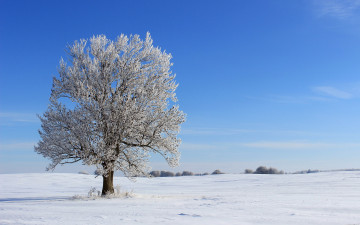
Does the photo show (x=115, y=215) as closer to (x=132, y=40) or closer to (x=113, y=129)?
(x=113, y=129)

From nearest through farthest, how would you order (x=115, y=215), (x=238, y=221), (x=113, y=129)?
1. (x=238, y=221)
2. (x=115, y=215)
3. (x=113, y=129)

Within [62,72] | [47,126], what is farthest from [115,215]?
[62,72]

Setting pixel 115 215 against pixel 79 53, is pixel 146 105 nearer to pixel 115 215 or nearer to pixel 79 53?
pixel 79 53

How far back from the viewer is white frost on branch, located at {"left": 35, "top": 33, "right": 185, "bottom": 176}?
874 inches

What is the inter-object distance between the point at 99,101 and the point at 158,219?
12.7 meters

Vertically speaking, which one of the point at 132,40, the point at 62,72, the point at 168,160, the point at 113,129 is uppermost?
the point at 132,40

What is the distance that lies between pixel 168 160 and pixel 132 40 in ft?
29.2

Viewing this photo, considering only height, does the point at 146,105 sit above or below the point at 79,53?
below

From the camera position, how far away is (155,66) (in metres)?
24.5

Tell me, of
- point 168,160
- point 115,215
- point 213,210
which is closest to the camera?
point 115,215

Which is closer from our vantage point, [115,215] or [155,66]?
[115,215]

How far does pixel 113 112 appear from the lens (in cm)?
2234

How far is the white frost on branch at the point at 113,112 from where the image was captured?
72.8ft

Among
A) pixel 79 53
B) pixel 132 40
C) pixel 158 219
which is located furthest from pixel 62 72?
pixel 158 219
